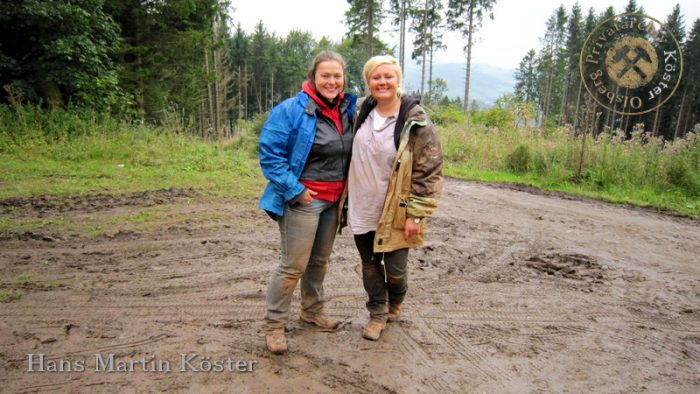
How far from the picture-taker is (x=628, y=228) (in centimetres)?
614

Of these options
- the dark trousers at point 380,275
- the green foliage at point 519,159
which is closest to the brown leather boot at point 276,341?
the dark trousers at point 380,275

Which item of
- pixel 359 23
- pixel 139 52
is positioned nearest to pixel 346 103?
pixel 139 52

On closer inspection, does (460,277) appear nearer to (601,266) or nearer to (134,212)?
(601,266)

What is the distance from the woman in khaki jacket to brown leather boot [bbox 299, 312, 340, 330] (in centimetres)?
69

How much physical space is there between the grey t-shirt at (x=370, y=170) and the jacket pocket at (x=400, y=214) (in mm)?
123

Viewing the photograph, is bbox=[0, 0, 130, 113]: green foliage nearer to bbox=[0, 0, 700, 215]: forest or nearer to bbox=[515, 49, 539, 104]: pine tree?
bbox=[0, 0, 700, 215]: forest

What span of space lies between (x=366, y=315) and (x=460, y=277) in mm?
1295

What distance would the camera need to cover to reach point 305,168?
262 centimetres

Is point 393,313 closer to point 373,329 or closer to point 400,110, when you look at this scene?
point 373,329

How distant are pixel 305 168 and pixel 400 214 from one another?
68 centimetres

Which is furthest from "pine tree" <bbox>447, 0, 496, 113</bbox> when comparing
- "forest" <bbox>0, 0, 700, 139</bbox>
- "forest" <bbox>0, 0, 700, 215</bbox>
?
"forest" <bbox>0, 0, 700, 215</bbox>

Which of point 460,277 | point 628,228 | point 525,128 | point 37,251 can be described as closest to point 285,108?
point 460,277

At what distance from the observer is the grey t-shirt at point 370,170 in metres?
2.66

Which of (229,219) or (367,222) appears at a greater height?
(367,222)
